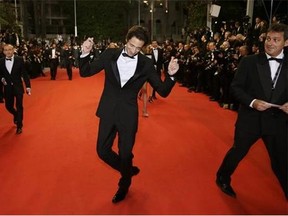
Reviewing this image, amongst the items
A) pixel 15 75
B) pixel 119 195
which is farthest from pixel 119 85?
pixel 15 75

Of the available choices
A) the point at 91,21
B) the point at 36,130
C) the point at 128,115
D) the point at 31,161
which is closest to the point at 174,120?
the point at 36,130

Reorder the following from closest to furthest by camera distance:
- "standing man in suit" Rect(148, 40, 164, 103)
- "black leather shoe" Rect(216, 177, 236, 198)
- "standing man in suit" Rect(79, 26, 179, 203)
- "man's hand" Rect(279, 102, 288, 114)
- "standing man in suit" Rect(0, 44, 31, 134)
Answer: "man's hand" Rect(279, 102, 288, 114) → "standing man in suit" Rect(79, 26, 179, 203) → "black leather shoe" Rect(216, 177, 236, 198) → "standing man in suit" Rect(0, 44, 31, 134) → "standing man in suit" Rect(148, 40, 164, 103)

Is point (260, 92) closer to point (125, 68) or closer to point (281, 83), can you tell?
point (281, 83)

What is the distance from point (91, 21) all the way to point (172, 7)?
8805 millimetres

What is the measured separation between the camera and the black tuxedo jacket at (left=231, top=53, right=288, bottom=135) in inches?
118

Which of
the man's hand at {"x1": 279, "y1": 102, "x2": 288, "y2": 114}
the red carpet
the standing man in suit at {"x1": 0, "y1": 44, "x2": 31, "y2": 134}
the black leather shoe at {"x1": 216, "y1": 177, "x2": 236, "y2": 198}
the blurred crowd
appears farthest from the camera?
the blurred crowd

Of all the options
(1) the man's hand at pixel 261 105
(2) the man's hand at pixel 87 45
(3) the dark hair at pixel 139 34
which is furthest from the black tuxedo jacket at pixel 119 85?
(1) the man's hand at pixel 261 105

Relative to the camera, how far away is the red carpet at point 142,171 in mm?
3377

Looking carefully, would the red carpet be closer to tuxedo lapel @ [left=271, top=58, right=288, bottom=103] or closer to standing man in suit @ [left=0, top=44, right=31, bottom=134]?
standing man in suit @ [left=0, top=44, right=31, bottom=134]

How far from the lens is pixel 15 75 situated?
5.81m

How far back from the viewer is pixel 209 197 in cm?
354

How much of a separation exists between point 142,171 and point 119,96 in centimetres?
144

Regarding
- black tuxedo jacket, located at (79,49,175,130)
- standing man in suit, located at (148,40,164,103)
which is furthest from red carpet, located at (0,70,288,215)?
standing man in suit, located at (148,40,164,103)

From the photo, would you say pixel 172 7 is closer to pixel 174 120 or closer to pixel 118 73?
pixel 174 120
